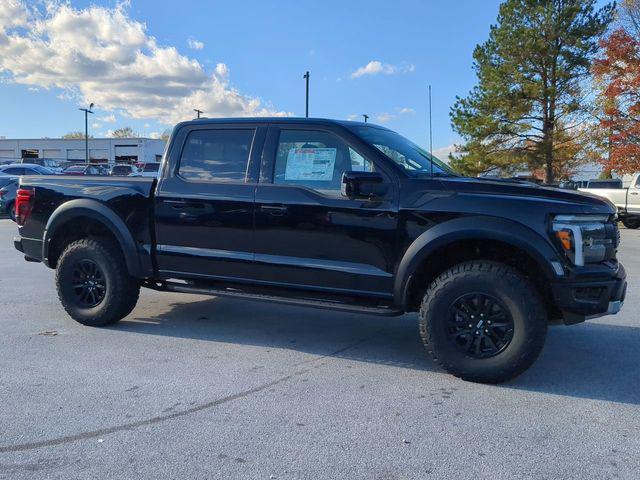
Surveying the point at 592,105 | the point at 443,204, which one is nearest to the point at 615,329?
the point at 443,204

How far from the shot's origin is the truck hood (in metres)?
3.87

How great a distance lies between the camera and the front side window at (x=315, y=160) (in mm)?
4516

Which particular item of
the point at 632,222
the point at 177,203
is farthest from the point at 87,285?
the point at 632,222

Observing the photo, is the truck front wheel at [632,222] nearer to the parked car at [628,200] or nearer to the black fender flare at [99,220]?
the parked car at [628,200]

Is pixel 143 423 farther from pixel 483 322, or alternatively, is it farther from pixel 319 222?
pixel 483 322

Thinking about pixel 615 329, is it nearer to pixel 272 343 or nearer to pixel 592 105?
pixel 272 343

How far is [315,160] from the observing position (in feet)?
15.3

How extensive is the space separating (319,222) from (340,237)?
212 mm

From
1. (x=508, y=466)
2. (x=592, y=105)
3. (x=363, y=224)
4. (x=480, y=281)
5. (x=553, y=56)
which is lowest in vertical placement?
(x=508, y=466)

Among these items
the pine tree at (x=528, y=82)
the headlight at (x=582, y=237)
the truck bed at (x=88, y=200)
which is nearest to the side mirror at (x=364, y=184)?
the headlight at (x=582, y=237)

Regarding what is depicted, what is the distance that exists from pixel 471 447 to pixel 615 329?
10.8 feet

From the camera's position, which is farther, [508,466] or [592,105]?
[592,105]

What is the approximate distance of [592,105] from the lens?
23484 mm

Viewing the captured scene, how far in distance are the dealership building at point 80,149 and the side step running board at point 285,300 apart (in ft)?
233
